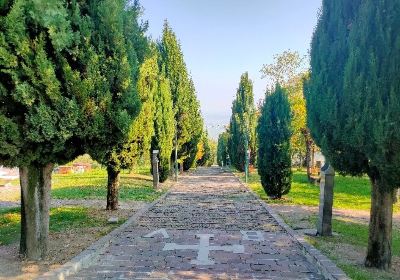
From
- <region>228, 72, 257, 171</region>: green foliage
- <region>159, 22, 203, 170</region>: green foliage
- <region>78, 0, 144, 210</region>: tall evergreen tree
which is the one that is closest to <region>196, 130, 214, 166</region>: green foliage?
<region>228, 72, 257, 171</region>: green foliage

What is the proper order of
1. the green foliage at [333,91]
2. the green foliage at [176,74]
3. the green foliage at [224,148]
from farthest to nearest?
the green foliage at [224,148]
the green foliage at [176,74]
the green foliage at [333,91]

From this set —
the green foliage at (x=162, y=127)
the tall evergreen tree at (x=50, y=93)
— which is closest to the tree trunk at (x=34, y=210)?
the tall evergreen tree at (x=50, y=93)

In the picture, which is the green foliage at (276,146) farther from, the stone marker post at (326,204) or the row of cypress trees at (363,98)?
the row of cypress trees at (363,98)

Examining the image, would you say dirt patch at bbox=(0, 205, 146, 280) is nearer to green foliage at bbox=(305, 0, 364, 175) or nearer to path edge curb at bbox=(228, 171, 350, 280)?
path edge curb at bbox=(228, 171, 350, 280)

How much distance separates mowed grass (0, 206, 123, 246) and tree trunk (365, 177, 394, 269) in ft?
22.5

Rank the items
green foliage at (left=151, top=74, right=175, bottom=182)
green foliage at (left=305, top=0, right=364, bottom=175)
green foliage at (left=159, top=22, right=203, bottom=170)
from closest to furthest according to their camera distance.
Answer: green foliage at (left=305, top=0, right=364, bottom=175) → green foliage at (left=151, top=74, right=175, bottom=182) → green foliage at (left=159, top=22, right=203, bottom=170)

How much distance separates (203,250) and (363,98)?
4.36 m

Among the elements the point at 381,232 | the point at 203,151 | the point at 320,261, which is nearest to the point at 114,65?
the point at 320,261

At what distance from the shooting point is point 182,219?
1277 cm

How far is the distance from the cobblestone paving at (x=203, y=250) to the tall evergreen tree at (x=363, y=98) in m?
1.91

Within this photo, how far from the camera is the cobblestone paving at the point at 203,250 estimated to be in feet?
22.3

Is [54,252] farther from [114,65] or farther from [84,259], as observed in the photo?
[114,65]

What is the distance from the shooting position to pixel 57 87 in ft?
22.1

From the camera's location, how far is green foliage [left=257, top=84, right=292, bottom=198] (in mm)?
17875
